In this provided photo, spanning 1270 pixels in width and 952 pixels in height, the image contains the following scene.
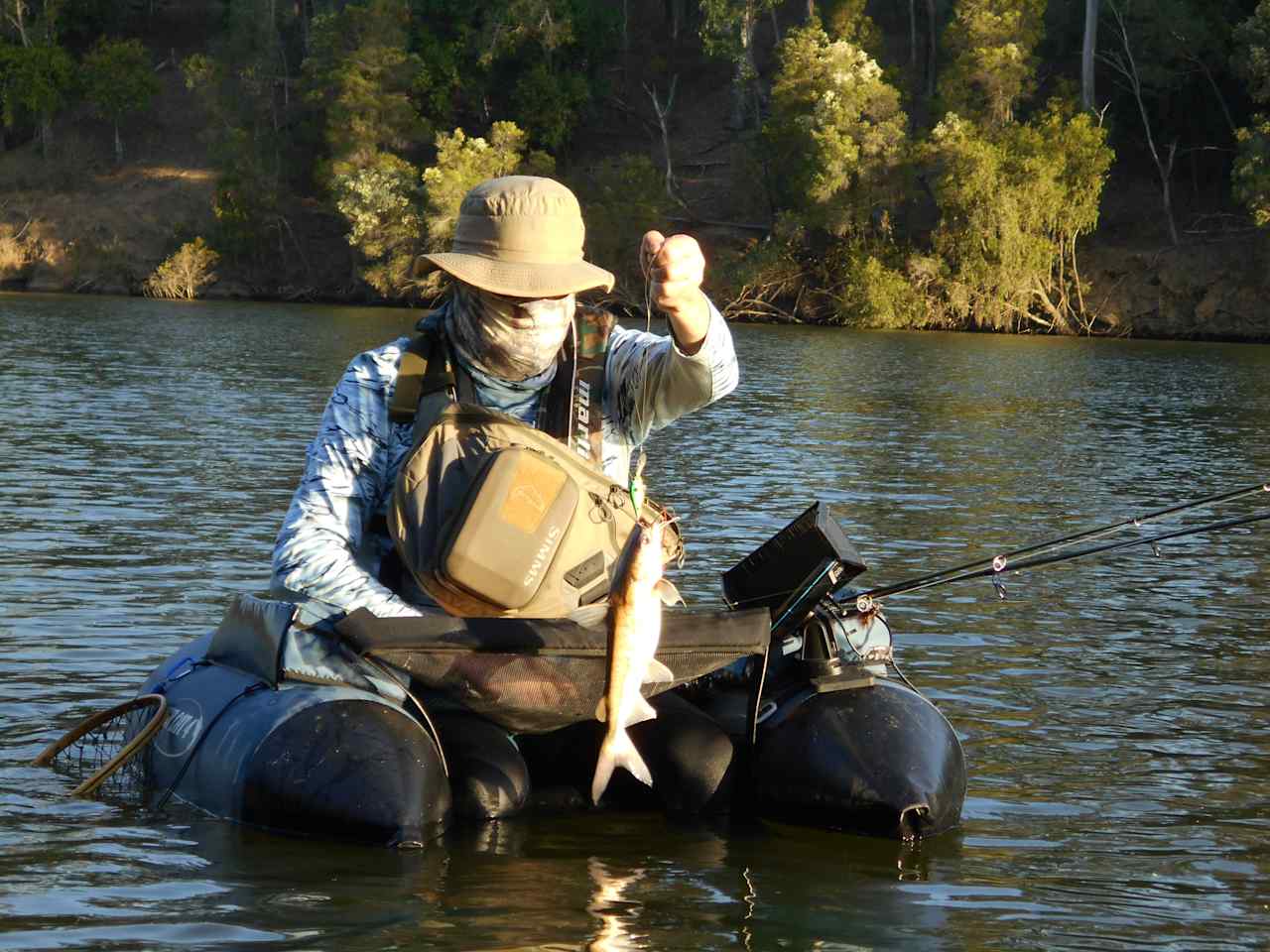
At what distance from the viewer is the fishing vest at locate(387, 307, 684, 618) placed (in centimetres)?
588

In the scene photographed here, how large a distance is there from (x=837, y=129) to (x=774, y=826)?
48537 millimetres

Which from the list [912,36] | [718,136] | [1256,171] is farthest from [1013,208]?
[718,136]

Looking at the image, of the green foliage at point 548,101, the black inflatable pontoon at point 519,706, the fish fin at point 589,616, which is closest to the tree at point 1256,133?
the green foliage at point 548,101

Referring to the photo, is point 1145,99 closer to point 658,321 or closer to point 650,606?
point 658,321

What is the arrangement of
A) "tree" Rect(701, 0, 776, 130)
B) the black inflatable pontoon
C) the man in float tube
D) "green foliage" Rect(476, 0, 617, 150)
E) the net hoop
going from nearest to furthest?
the black inflatable pontoon → the man in float tube → the net hoop → "tree" Rect(701, 0, 776, 130) → "green foliage" Rect(476, 0, 617, 150)

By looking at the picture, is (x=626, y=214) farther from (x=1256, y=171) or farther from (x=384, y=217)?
(x=1256, y=171)

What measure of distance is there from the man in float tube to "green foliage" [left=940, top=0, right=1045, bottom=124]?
48.6m

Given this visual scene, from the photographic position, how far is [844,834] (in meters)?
6.28

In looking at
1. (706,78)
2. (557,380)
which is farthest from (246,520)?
(706,78)

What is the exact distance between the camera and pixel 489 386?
21.0 feet

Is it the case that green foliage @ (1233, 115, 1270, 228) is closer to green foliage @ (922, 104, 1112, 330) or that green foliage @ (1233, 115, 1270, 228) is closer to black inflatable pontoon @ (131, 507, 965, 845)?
green foliage @ (922, 104, 1112, 330)

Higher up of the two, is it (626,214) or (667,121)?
(667,121)

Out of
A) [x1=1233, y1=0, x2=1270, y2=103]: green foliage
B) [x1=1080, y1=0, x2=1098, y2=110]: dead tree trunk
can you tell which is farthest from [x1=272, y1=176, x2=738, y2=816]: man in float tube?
[x1=1080, y1=0, x2=1098, y2=110]: dead tree trunk

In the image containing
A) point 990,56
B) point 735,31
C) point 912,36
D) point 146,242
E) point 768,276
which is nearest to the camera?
point 990,56
